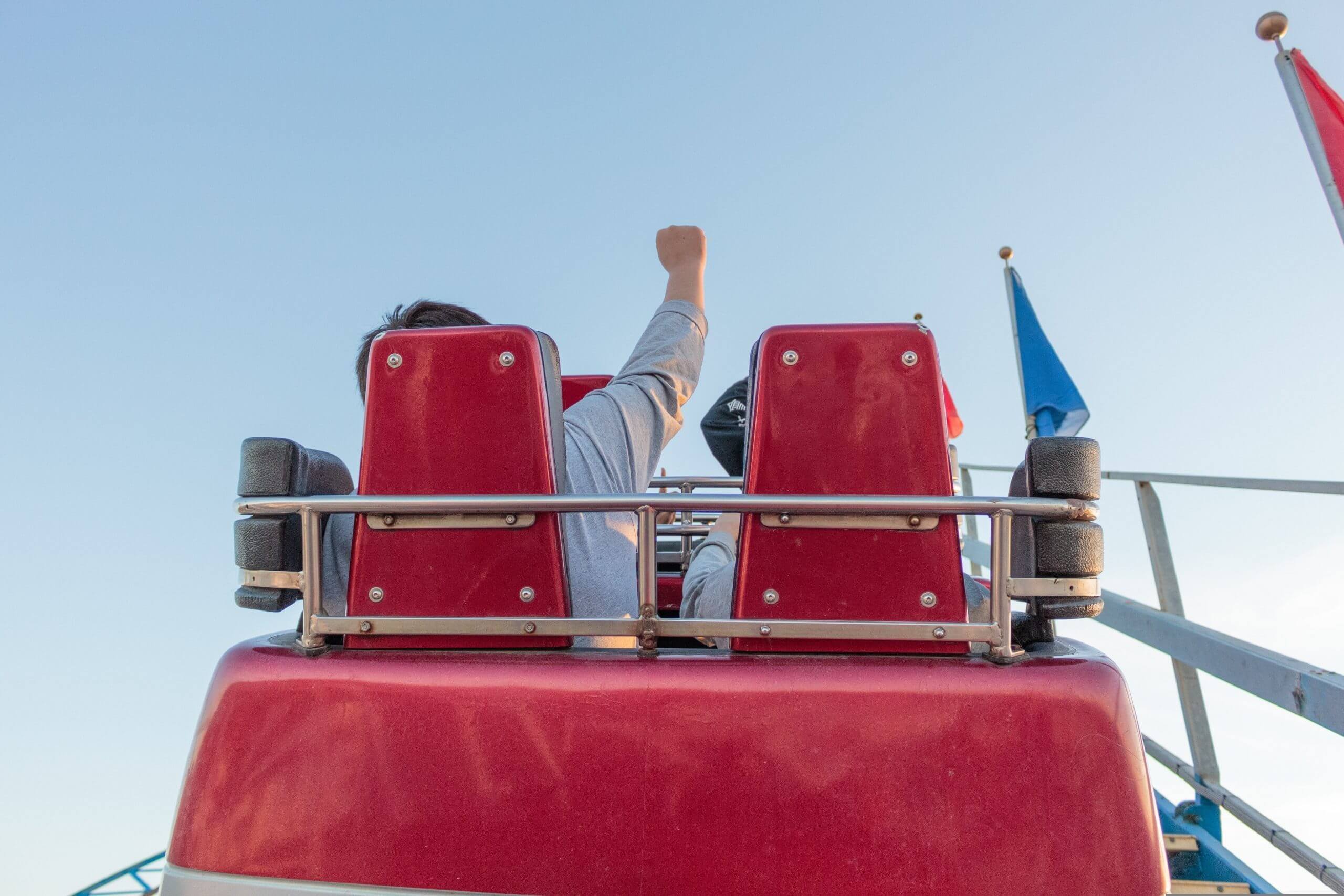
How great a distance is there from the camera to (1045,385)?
784 centimetres

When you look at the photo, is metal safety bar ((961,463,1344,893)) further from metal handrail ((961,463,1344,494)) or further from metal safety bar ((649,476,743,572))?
metal safety bar ((649,476,743,572))

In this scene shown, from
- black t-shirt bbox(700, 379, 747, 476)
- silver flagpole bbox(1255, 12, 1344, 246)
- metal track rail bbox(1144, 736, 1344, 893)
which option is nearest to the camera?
metal track rail bbox(1144, 736, 1344, 893)

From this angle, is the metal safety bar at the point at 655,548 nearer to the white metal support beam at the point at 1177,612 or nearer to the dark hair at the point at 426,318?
the dark hair at the point at 426,318

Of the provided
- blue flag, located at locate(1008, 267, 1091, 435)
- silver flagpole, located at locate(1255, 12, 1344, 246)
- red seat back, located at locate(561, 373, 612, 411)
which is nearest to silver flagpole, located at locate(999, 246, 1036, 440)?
blue flag, located at locate(1008, 267, 1091, 435)

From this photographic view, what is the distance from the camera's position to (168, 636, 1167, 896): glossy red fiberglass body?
130 cm

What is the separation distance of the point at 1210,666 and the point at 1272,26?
3610 millimetres

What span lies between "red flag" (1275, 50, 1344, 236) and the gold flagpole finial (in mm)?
99

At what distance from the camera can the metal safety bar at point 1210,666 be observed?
2492 millimetres

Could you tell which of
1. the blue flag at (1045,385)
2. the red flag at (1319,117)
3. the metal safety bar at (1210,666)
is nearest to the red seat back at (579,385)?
the metal safety bar at (1210,666)

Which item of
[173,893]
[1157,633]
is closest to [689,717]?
[173,893]

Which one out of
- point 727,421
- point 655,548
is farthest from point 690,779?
point 727,421

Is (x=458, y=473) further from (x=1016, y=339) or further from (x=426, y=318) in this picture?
(x=1016, y=339)

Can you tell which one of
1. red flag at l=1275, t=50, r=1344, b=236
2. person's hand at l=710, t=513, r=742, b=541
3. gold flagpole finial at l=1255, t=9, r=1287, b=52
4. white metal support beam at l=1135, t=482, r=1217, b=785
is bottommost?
white metal support beam at l=1135, t=482, r=1217, b=785

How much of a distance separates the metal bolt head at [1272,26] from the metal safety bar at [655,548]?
471 cm
